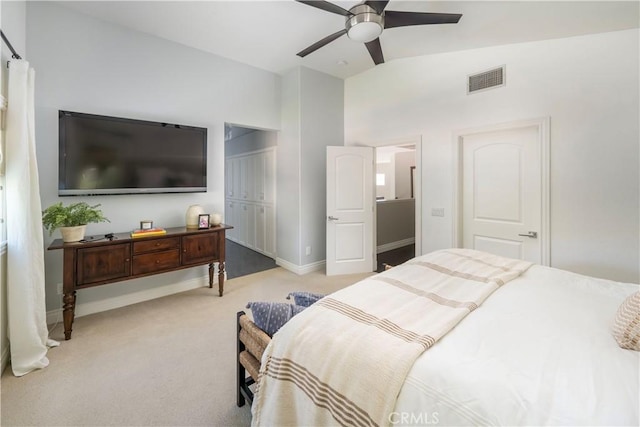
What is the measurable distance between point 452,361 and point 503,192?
2.83 m

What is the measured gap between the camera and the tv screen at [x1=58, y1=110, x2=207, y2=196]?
263cm

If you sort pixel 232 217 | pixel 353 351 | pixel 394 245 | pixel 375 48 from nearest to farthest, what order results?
1. pixel 353 351
2. pixel 375 48
3. pixel 394 245
4. pixel 232 217

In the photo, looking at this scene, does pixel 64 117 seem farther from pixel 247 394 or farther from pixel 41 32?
pixel 247 394

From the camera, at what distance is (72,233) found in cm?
243

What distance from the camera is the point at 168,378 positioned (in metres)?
1.92

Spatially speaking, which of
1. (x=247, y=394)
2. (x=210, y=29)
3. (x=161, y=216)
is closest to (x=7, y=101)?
(x=161, y=216)

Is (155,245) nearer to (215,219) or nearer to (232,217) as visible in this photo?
(215,219)

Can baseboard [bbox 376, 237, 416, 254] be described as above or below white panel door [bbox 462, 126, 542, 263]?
below

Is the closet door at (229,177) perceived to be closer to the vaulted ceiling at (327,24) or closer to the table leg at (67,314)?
the vaulted ceiling at (327,24)

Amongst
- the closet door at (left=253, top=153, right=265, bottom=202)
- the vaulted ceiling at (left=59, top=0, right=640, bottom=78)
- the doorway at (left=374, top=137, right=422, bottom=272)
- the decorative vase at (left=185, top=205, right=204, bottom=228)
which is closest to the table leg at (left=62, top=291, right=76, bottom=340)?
the decorative vase at (left=185, top=205, right=204, bottom=228)

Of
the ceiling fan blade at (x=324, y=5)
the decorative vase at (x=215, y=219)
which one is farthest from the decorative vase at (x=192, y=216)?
the ceiling fan blade at (x=324, y=5)

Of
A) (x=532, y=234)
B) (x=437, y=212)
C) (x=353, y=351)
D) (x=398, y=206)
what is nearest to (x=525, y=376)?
(x=353, y=351)

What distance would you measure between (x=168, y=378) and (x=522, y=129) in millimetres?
3936

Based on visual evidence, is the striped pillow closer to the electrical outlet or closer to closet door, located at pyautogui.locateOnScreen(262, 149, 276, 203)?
the electrical outlet
